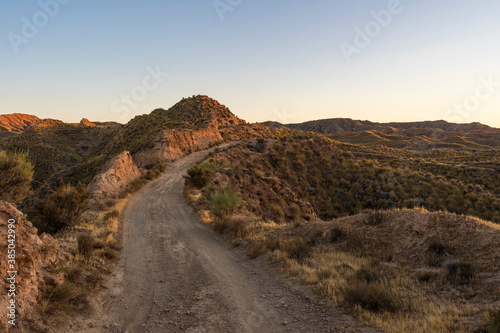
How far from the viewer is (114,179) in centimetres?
2223

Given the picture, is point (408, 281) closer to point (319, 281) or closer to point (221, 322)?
point (319, 281)

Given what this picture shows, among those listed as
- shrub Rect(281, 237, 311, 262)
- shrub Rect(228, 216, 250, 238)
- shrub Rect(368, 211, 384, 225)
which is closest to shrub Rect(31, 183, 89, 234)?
shrub Rect(228, 216, 250, 238)

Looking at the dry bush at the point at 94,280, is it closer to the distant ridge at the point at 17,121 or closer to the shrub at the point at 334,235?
the shrub at the point at 334,235

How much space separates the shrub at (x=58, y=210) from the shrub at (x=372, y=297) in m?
12.6

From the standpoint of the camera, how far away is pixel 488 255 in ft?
22.8

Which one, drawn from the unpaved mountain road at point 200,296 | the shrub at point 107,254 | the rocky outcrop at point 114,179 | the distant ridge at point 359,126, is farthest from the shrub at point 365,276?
the distant ridge at point 359,126

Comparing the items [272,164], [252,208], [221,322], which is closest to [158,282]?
[221,322]

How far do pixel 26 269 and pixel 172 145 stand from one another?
35.5 m

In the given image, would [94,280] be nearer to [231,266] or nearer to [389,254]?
[231,266]

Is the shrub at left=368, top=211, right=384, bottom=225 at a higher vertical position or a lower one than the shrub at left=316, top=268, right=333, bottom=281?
higher

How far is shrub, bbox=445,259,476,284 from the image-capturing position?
21.2 feet

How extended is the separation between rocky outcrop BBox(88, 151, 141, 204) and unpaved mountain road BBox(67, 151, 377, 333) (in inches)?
318

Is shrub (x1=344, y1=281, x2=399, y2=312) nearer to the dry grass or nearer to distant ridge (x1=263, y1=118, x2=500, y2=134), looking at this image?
the dry grass

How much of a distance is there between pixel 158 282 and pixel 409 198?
1055 inches
